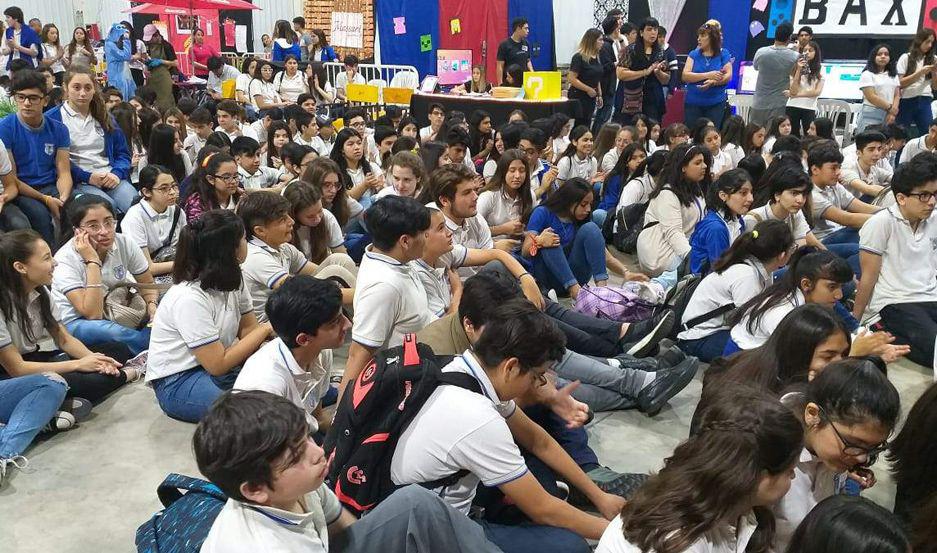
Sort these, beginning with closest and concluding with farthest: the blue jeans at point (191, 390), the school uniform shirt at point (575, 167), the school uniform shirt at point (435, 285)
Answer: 1. the blue jeans at point (191, 390)
2. the school uniform shirt at point (435, 285)
3. the school uniform shirt at point (575, 167)

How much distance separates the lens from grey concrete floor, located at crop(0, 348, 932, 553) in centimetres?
259

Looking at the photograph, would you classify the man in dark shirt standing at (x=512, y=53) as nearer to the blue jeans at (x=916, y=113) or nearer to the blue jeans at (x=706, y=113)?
the blue jeans at (x=706, y=113)

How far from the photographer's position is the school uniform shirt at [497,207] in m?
4.80

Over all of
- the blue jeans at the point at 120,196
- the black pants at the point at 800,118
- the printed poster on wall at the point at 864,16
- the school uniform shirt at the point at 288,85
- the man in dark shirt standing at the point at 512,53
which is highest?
the printed poster on wall at the point at 864,16

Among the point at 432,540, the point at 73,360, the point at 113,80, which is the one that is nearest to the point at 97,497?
the point at 73,360

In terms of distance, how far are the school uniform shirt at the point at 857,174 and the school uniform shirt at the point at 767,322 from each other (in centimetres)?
288

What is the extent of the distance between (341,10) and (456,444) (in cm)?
1362

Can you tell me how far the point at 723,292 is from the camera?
11.8 feet

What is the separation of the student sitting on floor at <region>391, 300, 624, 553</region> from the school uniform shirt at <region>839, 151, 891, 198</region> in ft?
14.6

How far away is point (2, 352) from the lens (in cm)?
308

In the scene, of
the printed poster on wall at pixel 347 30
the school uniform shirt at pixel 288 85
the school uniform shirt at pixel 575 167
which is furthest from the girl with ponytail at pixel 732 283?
the printed poster on wall at pixel 347 30

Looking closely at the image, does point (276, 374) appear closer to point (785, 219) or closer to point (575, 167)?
point (785, 219)

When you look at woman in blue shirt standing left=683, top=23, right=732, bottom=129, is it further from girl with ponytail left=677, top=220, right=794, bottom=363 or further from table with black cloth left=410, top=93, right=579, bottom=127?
girl with ponytail left=677, top=220, right=794, bottom=363

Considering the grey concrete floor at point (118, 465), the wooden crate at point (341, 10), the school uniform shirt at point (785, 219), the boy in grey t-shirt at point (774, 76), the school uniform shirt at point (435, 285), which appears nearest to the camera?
the grey concrete floor at point (118, 465)
